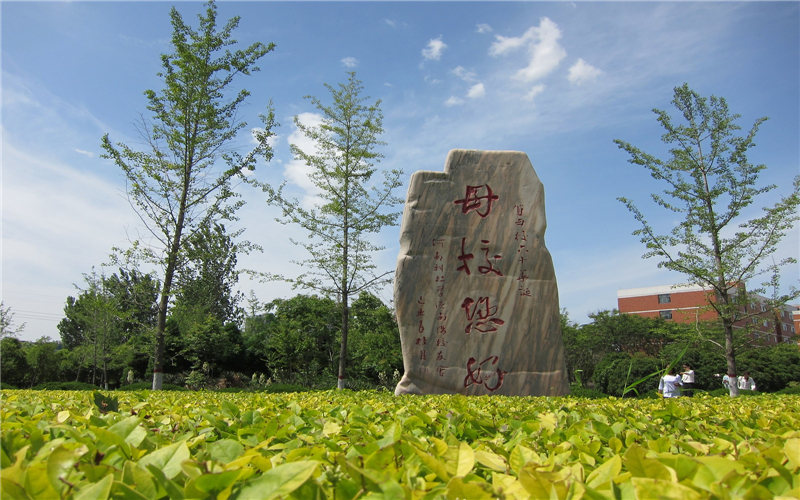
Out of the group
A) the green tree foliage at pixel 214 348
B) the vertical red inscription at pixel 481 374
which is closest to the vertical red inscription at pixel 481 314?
the vertical red inscription at pixel 481 374

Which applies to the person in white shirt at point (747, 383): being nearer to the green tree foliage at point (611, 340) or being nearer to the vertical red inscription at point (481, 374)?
the vertical red inscription at point (481, 374)

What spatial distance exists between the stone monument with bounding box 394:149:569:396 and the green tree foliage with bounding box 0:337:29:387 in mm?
17304

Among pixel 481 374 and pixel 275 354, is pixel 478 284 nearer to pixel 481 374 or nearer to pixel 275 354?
pixel 481 374

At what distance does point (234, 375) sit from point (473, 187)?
1570cm

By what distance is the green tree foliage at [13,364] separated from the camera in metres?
17.2

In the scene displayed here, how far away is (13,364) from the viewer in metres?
17.6

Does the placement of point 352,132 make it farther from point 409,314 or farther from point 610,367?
point 610,367

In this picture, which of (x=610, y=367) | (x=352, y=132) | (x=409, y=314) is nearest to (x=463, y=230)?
(x=409, y=314)

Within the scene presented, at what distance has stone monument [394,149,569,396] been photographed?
23.9 feet

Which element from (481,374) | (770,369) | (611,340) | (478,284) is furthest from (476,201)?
(611,340)

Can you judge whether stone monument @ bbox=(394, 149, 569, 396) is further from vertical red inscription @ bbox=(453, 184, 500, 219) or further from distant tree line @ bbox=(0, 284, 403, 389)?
distant tree line @ bbox=(0, 284, 403, 389)

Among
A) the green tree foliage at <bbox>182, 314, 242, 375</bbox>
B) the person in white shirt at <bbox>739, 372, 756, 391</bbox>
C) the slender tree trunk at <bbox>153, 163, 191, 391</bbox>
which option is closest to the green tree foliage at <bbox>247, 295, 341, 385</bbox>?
the green tree foliage at <bbox>182, 314, 242, 375</bbox>

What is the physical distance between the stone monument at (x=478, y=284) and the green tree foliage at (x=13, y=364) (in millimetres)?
17304

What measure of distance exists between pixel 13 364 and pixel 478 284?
62.3ft
